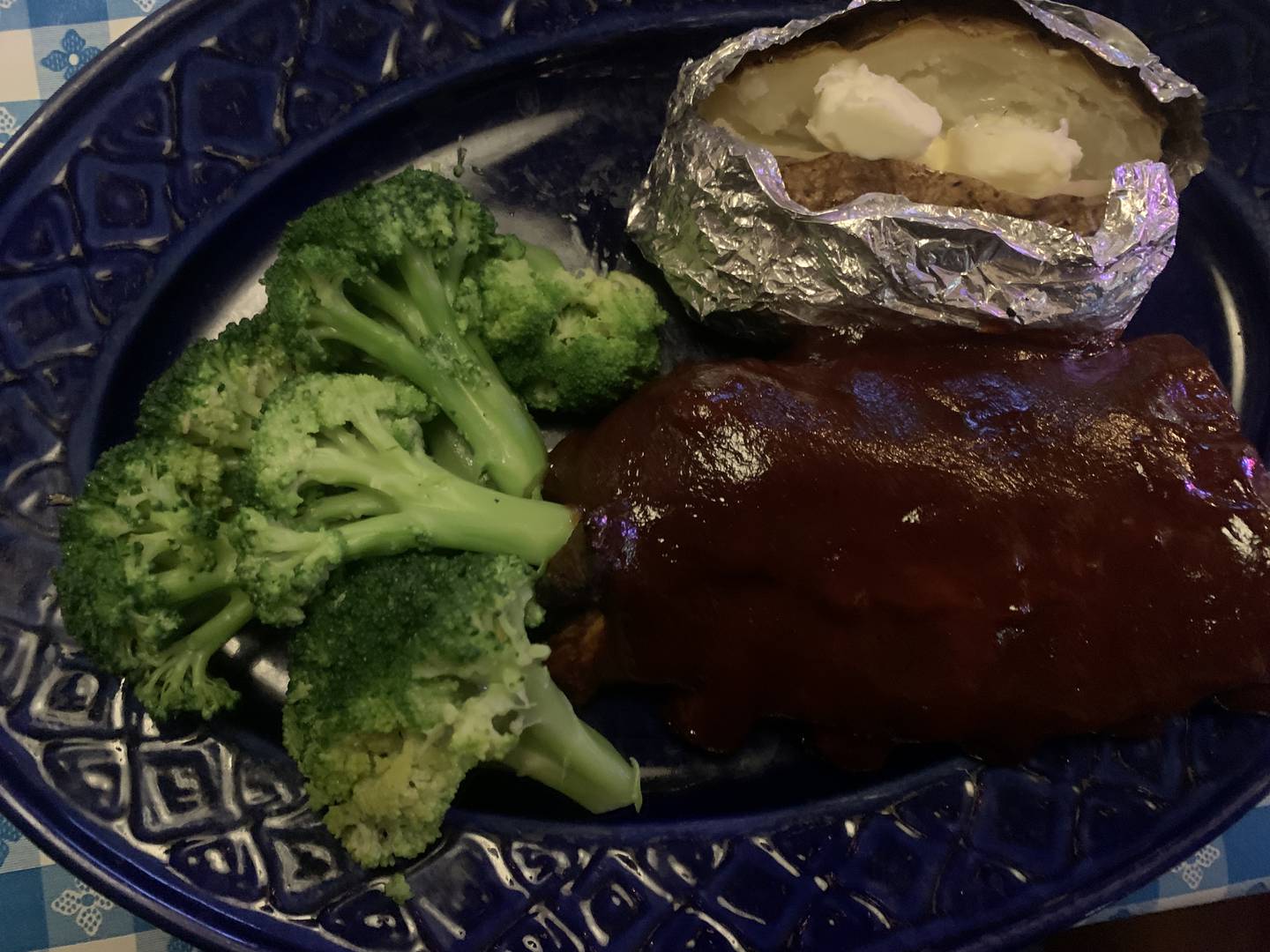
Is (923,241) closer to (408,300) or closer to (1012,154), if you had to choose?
(1012,154)

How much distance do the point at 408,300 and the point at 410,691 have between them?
63 centimetres

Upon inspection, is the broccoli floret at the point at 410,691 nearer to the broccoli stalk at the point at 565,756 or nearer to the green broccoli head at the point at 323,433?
the broccoli stalk at the point at 565,756

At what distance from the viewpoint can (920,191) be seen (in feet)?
4.48

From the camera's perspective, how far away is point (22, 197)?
151cm

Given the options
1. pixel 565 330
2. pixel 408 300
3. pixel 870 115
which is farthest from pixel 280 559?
pixel 870 115

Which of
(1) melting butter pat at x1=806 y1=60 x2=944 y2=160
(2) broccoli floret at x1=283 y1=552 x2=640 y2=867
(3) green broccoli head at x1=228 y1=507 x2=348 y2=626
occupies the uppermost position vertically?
(1) melting butter pat at x1=806 y1=60 x2=944 y2=160

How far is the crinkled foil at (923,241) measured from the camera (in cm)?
131

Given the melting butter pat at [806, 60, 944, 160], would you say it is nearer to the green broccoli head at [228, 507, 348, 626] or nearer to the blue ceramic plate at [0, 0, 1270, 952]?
the blue ceramic plate at [0, 0, 1270, 952]

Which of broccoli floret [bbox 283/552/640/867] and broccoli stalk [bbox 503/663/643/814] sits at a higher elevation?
broccoli floret [bbox 283/552/640/867]

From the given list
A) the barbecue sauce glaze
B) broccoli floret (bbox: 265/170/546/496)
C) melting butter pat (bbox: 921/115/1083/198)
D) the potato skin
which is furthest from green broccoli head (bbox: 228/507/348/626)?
melting butter pat (bbox: 921/115/1083/198)

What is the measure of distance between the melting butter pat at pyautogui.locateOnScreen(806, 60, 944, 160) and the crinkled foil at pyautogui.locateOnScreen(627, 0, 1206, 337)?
99 mm

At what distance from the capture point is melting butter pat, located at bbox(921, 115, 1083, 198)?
138cm

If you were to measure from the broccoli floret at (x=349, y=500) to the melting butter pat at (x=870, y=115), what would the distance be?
0.74 meters

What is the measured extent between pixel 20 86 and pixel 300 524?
1175 mm
